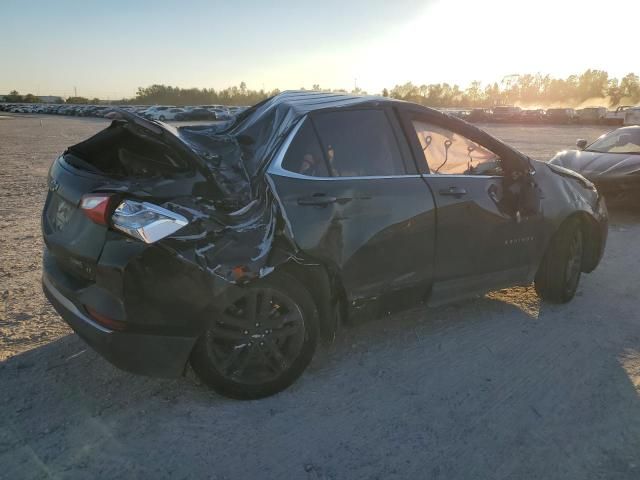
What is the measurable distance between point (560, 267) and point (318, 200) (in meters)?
2.55

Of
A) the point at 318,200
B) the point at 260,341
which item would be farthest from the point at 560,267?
the point at 260,341

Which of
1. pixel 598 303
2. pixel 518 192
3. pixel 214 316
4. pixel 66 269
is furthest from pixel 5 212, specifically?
pixel 598 303

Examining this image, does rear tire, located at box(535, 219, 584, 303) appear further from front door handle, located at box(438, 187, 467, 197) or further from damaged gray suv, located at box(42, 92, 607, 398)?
front door handle, located at box(438, 187, 467, 197)

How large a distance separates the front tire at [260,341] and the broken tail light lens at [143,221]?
0.52 m

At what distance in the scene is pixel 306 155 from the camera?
10.7 feet

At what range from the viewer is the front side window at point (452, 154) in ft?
12.3

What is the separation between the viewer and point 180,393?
10.4 ft

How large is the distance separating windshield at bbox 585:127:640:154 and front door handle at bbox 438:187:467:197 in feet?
21.3

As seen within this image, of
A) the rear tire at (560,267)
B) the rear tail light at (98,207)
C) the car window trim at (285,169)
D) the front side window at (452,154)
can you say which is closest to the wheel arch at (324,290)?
the car window trim at (285,169)

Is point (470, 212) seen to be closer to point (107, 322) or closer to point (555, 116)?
point (107, 322)

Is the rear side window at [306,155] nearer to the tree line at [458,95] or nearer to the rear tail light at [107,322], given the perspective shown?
the rear tail light at [107,322]

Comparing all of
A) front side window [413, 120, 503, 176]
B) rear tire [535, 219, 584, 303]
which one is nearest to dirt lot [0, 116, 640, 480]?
rear tire [535, 219, 584, 303]

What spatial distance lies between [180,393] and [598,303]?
3725mm

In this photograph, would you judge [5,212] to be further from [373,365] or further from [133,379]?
[373,365]
